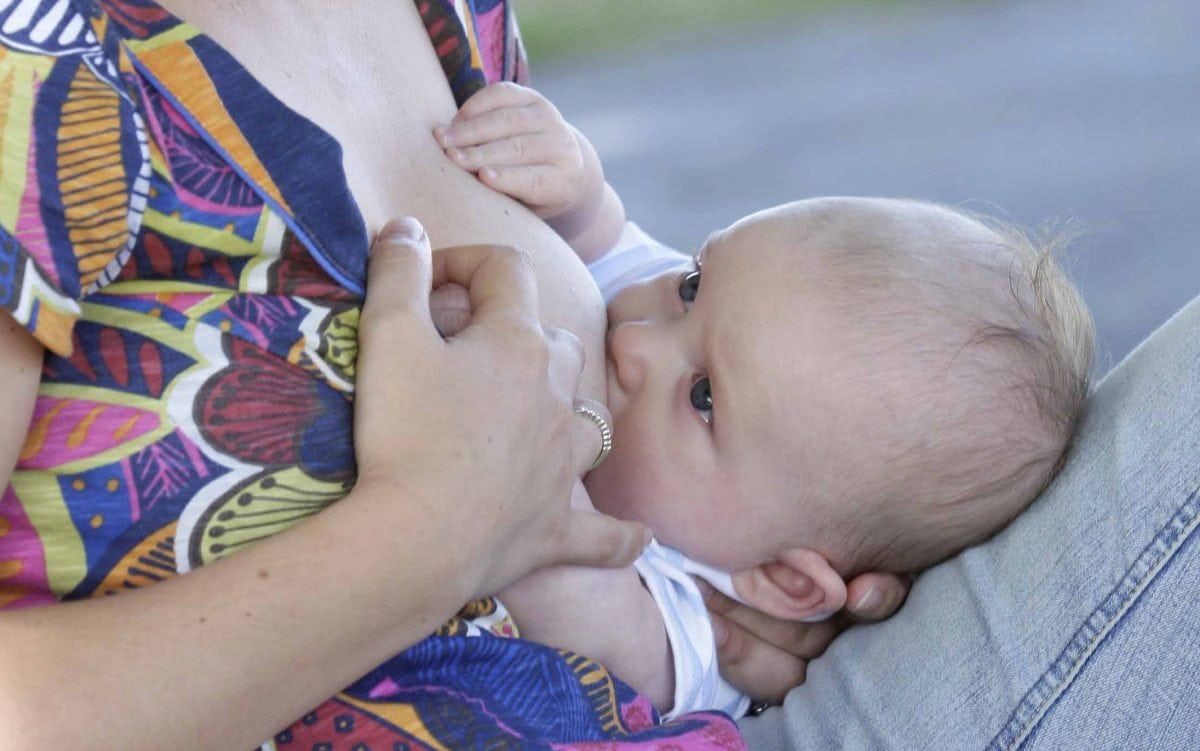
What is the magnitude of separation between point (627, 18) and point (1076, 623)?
4140mm

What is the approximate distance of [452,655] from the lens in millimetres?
996

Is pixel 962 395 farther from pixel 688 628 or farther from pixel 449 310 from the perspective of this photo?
pixel 449 310

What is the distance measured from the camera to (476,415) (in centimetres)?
95

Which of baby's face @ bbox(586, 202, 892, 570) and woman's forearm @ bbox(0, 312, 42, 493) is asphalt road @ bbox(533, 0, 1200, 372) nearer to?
baby's face @ bbox(586, 202, 892, 570)

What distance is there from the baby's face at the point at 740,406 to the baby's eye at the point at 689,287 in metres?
0.02

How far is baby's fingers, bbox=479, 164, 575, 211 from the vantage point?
1.26 metres

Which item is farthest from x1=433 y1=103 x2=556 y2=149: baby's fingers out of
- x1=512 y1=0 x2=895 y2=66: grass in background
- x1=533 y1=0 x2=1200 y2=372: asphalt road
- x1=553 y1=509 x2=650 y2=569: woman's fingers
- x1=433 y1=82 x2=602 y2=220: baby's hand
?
x1=512 y1=0 x2=895 y2=66: grass in background

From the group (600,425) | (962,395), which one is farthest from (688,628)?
(962,395)

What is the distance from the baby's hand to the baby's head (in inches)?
6.4

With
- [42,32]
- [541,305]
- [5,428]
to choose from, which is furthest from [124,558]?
[541,305]

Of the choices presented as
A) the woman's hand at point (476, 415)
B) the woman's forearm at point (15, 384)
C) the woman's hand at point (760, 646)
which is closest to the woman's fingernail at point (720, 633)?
the woman's hand at point (760, 646)

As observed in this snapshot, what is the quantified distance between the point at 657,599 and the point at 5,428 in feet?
2.17

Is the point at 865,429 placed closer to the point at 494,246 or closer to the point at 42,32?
the point at 494,246

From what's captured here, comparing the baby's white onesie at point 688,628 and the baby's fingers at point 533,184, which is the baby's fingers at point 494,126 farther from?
the baby's white onesie at point 688,628
